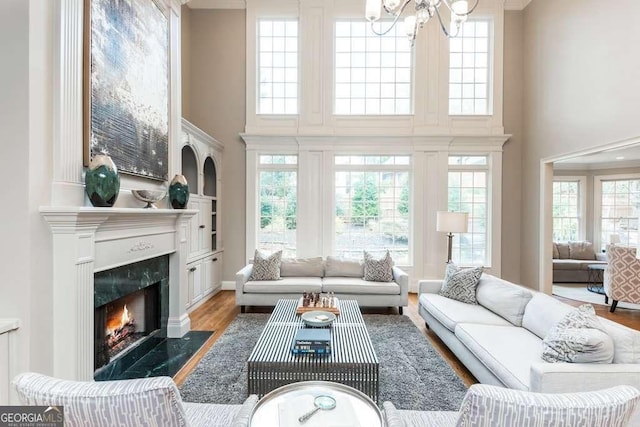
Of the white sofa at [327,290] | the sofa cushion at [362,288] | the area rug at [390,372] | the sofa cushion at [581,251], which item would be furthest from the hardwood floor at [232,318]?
the sofa cushion at [581,251]

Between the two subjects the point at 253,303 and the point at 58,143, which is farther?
the point at 253,303

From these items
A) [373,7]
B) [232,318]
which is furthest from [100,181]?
[232,318]

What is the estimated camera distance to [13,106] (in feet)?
6.23

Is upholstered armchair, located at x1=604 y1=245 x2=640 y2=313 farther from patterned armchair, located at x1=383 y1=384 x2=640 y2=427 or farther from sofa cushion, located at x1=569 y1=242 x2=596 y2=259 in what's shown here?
patterned armchair, located at x1=383 y1=384 x2=640 y2=427

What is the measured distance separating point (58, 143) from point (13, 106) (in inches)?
10.9

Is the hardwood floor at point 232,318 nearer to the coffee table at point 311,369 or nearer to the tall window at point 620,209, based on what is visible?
the coffee table at point 311,369

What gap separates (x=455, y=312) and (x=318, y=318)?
1389 mm

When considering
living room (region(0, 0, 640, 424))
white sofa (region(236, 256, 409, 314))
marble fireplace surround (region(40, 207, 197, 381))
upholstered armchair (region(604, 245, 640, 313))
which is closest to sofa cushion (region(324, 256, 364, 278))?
white sofa (region(236, 256, 409, 314))

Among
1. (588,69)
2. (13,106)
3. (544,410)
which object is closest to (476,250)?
(588,69)

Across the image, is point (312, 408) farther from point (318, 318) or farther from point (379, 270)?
point (379, 270)

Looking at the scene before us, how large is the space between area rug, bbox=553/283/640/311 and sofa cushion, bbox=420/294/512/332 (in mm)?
3072

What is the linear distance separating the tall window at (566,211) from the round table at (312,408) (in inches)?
323

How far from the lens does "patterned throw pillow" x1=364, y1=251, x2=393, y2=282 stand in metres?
4.62

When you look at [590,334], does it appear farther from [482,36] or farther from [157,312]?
[482,36]
